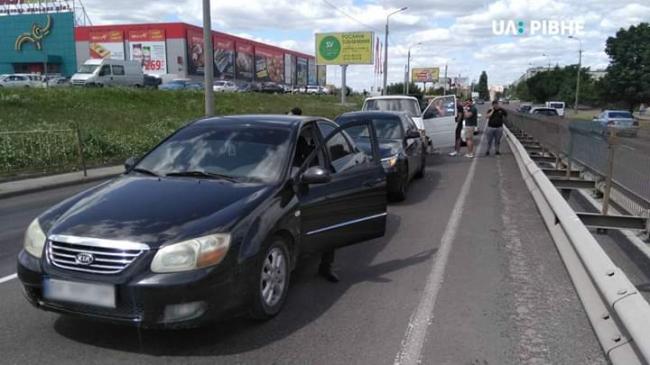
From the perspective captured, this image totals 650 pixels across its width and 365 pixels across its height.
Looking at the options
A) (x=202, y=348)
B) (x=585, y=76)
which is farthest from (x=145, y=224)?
(x=585, y=76)

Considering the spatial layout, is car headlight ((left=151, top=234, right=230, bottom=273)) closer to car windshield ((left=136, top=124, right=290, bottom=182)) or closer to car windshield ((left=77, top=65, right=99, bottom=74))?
car windshield ((left=136, top=124, right=290, bottom=182))

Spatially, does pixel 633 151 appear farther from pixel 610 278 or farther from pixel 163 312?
pixel 163 312

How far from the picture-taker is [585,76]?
10706cm

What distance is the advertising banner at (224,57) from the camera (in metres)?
87.2

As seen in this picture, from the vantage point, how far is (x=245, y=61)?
96688mm

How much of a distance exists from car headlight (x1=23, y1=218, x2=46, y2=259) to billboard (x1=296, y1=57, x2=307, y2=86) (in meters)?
117

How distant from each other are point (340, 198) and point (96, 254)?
242 cm

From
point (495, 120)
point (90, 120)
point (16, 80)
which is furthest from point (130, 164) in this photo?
point (16, 80)

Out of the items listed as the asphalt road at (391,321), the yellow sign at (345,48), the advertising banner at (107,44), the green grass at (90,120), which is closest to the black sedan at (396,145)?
the asphalt road at (391,321)

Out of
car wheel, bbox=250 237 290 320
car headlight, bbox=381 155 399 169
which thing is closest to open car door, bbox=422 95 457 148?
car headlight, bbox=381 155 399 169

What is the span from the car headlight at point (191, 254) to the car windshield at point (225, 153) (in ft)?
3.35

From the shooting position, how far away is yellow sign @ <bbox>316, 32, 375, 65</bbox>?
60969 mm

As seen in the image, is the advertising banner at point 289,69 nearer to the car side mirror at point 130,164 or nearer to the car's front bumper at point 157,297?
the car side mirror at point 130,164

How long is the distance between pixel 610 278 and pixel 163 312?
3063mm
